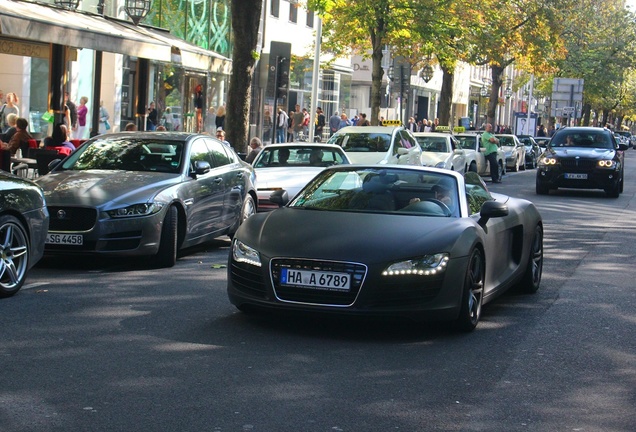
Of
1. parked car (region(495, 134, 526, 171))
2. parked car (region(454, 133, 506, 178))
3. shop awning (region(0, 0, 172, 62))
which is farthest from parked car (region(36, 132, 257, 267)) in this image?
parked car (region(495, 134, 526, 171))

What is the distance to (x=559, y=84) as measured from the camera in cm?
6438

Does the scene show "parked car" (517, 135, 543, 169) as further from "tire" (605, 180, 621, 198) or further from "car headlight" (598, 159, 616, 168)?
"car headlight" (598, 159, 616, 168)

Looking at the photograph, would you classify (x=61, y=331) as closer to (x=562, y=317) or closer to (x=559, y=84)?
(x=562, y=317)

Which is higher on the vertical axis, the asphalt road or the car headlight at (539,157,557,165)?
the car headlight at (539,157,557,165)

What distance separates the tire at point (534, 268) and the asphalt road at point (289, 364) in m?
0.12

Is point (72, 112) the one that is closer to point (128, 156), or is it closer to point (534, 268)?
point (128, 156)

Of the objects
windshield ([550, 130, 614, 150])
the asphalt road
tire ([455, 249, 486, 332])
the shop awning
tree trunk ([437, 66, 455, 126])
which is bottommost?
the asphalt road

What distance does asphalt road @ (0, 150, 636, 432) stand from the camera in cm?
573

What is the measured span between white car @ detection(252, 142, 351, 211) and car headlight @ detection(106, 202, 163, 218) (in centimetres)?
606

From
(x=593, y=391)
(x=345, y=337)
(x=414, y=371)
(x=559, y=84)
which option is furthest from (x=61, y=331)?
(x=559, y=84)

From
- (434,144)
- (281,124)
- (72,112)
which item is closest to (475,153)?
(434,144)

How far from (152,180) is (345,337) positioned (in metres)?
4.73

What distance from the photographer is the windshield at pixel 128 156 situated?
41.7 ft

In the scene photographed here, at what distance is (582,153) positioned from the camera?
2725cm
